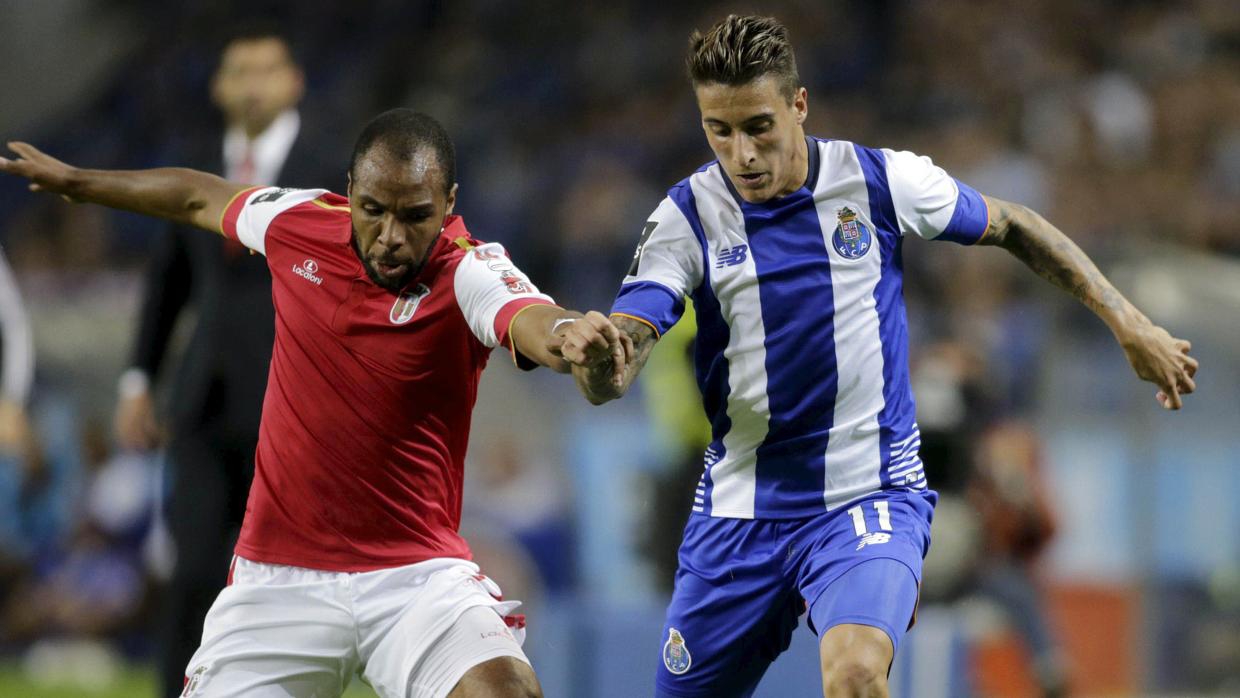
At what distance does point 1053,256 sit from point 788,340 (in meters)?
0.84

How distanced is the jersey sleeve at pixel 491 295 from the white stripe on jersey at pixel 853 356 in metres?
0.97

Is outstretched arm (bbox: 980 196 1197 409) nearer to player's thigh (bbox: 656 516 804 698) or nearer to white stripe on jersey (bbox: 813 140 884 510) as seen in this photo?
white stripe on jersey (bbox: 813 140 884 510)

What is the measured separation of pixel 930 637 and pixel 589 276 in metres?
5.51

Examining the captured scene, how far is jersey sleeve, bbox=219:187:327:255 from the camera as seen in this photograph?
4.52 m

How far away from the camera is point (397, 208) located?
13.4 ft

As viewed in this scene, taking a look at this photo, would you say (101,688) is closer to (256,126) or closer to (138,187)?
(256,126)

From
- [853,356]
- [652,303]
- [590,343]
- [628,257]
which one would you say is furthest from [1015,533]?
[590,343]

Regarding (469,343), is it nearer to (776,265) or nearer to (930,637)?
(776,265)

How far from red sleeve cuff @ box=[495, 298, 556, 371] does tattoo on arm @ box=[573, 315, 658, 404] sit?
125 millimetres

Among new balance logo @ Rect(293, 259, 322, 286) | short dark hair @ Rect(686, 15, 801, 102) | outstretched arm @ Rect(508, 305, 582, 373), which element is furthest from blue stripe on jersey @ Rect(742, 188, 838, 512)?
new balance logo @ Rect(293, 259, 322, 286)

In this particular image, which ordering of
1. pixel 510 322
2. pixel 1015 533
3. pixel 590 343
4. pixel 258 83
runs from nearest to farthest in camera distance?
pixel 590 343, pixel 510 322, pixel 258 83, pixel 1015 533

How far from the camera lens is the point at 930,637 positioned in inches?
311

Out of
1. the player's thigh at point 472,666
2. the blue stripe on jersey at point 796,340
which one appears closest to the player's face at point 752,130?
the blue stripe on jersey at point 796,340

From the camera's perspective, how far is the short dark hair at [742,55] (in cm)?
444
